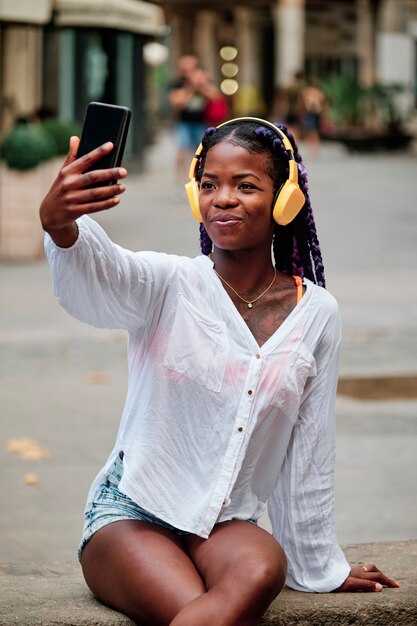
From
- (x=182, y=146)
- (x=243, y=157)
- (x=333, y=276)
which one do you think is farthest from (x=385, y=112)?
(x=243, y=157)

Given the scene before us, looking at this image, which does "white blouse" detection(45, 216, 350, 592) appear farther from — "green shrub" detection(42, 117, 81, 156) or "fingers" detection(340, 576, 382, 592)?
"green shrub" detection(42, 117, 81, 156)

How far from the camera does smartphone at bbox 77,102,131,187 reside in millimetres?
2980

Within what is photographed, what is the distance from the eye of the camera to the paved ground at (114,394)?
18.2 feet

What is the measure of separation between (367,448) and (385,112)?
28.6 metres

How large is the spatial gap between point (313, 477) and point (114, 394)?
431cm

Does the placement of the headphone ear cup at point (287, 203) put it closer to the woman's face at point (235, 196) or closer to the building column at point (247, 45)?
the woman's face at point (235, 196)

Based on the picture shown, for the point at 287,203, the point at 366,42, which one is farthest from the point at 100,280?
the point at 366,42

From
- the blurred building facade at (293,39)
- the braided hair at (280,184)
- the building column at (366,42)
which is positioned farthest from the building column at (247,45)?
the braided hair at (280,184)

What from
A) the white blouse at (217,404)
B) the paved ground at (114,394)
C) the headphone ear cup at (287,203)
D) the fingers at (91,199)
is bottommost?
the paved ground at (114,394)

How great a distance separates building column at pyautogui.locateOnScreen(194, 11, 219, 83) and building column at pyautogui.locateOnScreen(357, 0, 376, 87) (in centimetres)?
1223

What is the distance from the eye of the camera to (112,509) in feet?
11.2

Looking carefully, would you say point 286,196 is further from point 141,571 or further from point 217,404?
point 141,571

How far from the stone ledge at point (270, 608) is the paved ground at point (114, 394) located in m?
1.33

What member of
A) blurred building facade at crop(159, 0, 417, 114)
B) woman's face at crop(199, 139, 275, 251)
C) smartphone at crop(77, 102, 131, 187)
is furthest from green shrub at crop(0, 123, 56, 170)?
blurred building facade at crop(159, 0, 417, 114)
